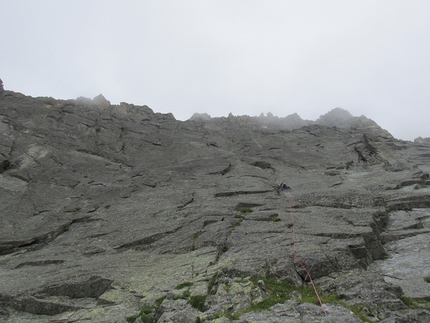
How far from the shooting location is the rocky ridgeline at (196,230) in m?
14.0

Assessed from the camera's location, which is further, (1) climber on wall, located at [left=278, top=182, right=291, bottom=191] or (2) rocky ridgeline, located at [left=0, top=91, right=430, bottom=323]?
(1) climber on wall, located at [left=278, top=182, right=291, bottom=191]

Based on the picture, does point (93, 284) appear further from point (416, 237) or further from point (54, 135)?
point (54, 135)

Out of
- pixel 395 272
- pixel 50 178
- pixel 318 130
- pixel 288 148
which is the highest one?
pixel 318 130

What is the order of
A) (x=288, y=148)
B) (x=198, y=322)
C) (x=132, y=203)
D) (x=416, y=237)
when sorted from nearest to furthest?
(x=198, y=322)
(x=416, y=237)
(x=132, y=203)
(x=288, y=148)

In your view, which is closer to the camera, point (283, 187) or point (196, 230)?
Answer: point (196, 230)

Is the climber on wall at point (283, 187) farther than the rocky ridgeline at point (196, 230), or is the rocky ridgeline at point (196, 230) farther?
the climber on wall at point (283, 187)

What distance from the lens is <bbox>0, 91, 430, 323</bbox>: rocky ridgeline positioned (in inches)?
552

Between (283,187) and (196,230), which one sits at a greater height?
(283,187)

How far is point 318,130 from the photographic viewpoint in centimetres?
6494

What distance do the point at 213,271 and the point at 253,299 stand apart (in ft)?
10.2

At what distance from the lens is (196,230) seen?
2252 cm

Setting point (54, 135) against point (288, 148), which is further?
point (288, 148)

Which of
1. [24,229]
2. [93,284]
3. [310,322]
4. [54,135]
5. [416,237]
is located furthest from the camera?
[54,135]

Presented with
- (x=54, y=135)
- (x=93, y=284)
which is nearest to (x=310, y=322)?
(x=93, y=284)
